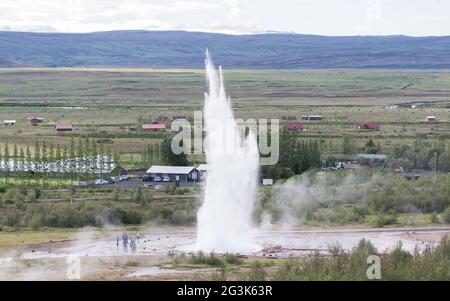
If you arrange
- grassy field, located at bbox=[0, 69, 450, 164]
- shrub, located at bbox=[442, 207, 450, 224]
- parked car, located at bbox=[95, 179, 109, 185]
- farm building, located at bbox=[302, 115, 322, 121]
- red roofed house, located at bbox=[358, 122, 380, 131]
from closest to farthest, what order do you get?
shrub, located at bbox=[442, 207, 450, 224]
parked car, located at bbox=[95, 179, 109, 185]
grassy field, located at bbox=[0, 69, 450, 164]
red roofed house, located at bbox=[358, 122, 380, 131]
farm building, located at bbox=[302, 115, 322, 121]

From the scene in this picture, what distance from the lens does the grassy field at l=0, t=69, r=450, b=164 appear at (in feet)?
217

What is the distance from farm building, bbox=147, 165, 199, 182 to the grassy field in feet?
26.0

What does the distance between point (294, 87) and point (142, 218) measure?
116 metres

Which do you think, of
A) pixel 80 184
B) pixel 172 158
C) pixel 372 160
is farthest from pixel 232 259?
pixel 372 160

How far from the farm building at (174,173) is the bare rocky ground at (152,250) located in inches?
553

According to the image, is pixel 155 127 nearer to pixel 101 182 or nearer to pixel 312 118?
pixel 312 118

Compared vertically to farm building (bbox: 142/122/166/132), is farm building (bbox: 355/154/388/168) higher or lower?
higher

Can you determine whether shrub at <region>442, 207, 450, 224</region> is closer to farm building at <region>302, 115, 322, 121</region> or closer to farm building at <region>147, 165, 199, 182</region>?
farm building at <region>147, 165, 199, 182</region>

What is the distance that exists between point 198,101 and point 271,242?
8984cm

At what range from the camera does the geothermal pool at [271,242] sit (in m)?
23.9

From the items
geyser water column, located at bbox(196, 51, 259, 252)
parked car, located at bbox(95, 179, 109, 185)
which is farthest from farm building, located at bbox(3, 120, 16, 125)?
geyser water column, located at bbox(196, 51, 259, 252)

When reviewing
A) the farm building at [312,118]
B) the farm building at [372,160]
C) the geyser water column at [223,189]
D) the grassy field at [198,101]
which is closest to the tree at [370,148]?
the grassy field at [198,101]

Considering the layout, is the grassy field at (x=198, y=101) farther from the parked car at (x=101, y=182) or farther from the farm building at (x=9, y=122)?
the parked car at (x=101, y=182)
